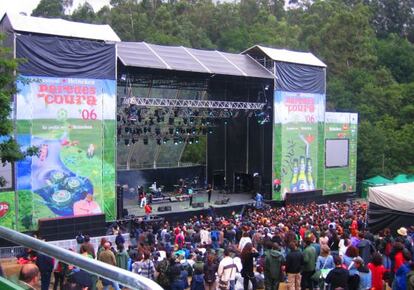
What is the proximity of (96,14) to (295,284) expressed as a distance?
5173 cm

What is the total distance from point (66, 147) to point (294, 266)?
12.1 m

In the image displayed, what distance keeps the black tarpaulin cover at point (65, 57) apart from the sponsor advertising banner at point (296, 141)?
380 inches

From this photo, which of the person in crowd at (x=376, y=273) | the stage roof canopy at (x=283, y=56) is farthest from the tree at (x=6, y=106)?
the stage roof canopy at (x=283, y=56)

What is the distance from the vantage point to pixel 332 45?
48938mm

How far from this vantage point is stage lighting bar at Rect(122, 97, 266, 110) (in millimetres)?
21138

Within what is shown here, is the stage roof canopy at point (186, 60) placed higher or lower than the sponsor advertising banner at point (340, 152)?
higher

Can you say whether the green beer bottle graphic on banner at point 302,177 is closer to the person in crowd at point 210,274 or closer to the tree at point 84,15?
the person in crowd at point 210,274

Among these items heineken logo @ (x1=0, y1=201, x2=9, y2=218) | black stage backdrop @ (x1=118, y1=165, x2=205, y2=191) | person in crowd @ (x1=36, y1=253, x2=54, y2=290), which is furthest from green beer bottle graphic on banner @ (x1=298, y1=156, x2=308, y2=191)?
person in crowd @ (x1=36, y1=253, x2=54, y2=290)

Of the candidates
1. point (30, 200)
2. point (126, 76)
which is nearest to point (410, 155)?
point (126, 76)

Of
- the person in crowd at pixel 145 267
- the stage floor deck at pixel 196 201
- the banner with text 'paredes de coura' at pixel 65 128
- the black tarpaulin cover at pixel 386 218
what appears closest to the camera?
the person in crowd at pixel 145 267

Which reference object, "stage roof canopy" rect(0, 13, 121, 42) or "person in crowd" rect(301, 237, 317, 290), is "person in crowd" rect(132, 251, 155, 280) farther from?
"stage roof canopy" rect(0, 13, 121, 42)

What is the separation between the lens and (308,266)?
8.59 meters

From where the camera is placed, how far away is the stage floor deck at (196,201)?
23.0m

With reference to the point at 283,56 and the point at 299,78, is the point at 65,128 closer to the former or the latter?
the point at 283,56
